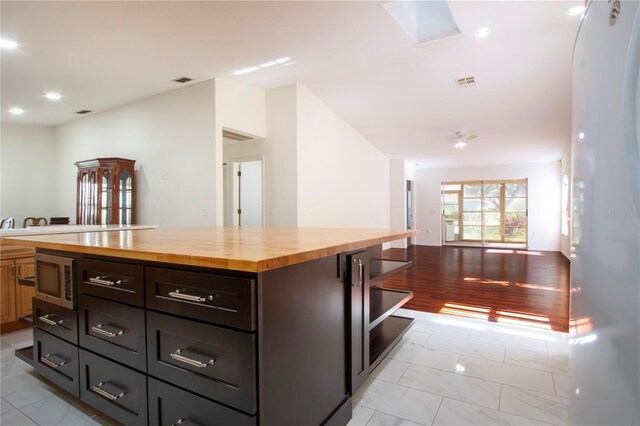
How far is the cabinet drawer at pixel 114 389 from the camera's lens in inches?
50.6

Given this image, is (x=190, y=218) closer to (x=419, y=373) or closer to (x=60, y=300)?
(x=60, y=300)

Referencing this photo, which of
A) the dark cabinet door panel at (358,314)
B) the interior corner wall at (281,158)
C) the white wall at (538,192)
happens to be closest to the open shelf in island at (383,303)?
the dark cabinet door panel at (358,314)

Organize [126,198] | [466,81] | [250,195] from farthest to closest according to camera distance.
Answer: [250,195], [126,198], [466,81]

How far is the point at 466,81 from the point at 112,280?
4.75m

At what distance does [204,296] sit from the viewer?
1079 millimetres

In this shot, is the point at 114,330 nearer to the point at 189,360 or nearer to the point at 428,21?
the point at 189,360

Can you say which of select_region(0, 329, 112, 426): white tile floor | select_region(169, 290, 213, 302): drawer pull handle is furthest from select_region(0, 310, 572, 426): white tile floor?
select_region(169, 290, 213, 302): drawer pull handle

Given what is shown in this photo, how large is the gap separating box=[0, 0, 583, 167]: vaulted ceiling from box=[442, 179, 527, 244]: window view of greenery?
412cm

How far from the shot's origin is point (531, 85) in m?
4.52

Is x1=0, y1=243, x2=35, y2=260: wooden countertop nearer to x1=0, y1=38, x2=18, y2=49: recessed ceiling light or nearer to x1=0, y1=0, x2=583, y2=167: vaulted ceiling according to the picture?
x1=0, y1=0, x2=583, y2=167: vaulted ceiling

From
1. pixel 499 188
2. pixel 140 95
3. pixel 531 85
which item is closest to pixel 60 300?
pixel 140 95

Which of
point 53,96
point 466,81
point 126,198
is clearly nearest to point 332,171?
point 466,81

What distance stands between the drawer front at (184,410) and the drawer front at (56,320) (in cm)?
63

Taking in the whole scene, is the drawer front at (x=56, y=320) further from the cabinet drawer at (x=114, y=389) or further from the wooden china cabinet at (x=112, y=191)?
the wooden china cabinet at (x=112, y=191)
